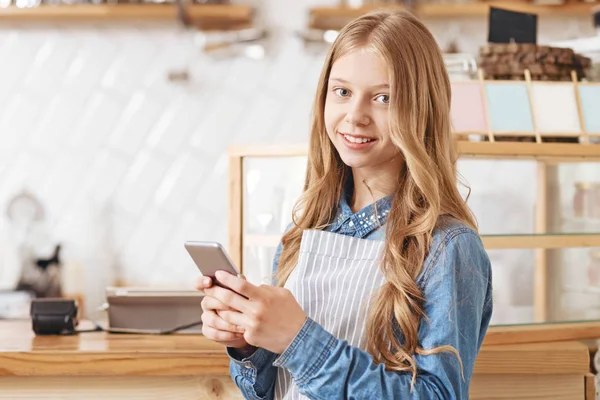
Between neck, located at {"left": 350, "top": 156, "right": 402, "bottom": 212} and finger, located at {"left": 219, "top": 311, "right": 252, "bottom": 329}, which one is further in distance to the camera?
neck, located at {"left": 350, "top": 156, "right": 402, "bottom": 212}

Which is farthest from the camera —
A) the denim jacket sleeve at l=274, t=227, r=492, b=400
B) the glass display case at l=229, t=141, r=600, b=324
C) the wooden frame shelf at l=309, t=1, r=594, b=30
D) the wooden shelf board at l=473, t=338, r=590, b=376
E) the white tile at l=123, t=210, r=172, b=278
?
the white tile at l=123, t=210, r=172, b=278

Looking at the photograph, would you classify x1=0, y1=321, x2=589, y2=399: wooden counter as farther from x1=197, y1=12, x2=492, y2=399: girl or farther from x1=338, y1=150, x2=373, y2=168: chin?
x1=338, y1=150, x2=373, y2=168: chin

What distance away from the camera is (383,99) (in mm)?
1104

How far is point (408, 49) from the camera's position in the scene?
1100mm

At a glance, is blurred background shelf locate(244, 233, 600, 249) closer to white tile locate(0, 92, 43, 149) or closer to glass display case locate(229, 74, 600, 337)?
glass display case locate(229, 74, 600, 337)

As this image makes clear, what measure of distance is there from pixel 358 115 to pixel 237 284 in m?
0.28

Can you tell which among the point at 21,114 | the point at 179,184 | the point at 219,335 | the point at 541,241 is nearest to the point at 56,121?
the point at 21,114

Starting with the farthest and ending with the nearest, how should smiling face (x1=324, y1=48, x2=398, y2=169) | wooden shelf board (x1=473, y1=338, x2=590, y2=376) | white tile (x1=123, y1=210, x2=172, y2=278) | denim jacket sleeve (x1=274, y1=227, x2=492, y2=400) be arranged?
white tile (x1=123, y1=210, x2=172, y2=278)
wooden shelf board (x1=473, y1=338, x2=590, y2=376)
smiling face (x1=324, y1=48, x2=398, y2=169)
denim jacket sleeve (x1=274, y1=227, x2=492, y2=400)

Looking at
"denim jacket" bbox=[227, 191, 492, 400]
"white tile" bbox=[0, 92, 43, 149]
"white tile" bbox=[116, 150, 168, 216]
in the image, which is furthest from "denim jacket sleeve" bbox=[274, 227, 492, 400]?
"white tile" bbox=[0, 92, 43, 149]

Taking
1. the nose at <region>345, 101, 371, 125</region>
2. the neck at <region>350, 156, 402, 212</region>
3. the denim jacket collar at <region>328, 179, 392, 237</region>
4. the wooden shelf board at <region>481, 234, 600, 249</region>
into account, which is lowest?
the wooden shelf board at <region>481, 234, 600, 249</region>

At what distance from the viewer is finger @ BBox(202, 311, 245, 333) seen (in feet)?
3.52

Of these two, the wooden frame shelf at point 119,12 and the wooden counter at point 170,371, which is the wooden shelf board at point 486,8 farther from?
the wooden counter at point 170,371

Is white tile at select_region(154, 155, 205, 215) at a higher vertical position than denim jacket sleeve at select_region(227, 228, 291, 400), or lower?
higher

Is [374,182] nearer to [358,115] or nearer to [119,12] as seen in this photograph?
[358,115]
